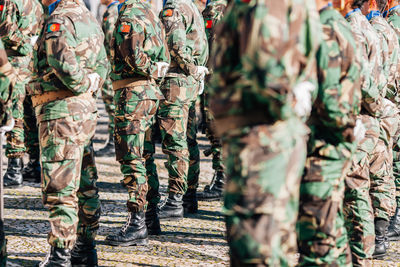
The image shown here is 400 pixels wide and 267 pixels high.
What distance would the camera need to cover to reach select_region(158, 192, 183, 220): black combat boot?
6730 millimetres

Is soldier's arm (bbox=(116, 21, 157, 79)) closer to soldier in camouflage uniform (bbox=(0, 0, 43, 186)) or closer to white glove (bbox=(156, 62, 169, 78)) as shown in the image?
white glove (bbox=(156, 62, 169, 78))

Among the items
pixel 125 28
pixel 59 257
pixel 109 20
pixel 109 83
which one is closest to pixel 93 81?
pixel 125 28

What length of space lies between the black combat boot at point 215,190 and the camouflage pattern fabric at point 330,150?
12.2 feet

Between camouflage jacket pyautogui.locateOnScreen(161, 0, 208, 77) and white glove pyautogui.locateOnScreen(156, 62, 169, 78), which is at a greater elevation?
camouflage jacket pyautogui.locateOnScreen(161, 0, 208, 77)

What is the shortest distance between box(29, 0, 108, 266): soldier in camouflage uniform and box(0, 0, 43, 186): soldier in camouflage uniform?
2924mm

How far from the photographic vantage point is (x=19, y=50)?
25.2ft

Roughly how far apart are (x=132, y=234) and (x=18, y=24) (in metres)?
3.46

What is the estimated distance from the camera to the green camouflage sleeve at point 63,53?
4438mm

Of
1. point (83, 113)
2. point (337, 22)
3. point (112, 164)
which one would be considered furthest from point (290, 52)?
point (112, 164)

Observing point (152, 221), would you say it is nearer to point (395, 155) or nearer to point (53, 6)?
point (53, 6)

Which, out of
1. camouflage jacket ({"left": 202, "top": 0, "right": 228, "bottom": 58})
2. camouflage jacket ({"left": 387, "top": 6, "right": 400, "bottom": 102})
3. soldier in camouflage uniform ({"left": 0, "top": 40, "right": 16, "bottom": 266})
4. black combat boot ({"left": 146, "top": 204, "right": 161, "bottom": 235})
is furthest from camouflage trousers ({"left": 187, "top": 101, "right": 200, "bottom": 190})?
soldier in camouflage uniform ({"left": 0, "top": 40, "right": 16, "bottom": 266})

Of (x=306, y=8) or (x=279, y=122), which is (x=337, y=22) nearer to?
(x=306, y=8)

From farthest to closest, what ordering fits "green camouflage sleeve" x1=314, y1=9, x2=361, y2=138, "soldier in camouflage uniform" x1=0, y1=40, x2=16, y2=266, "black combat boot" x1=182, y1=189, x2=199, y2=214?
"black combat boot" x1=182, y1=189, x2=199, y2=214
"soldier in camouflage uniform" x1=0, y1=40, x2=16, y2=266
"green camouflage sleeve" x1=314, y1=9, x2=361, y2=138

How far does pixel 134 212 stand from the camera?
19.0 ft
